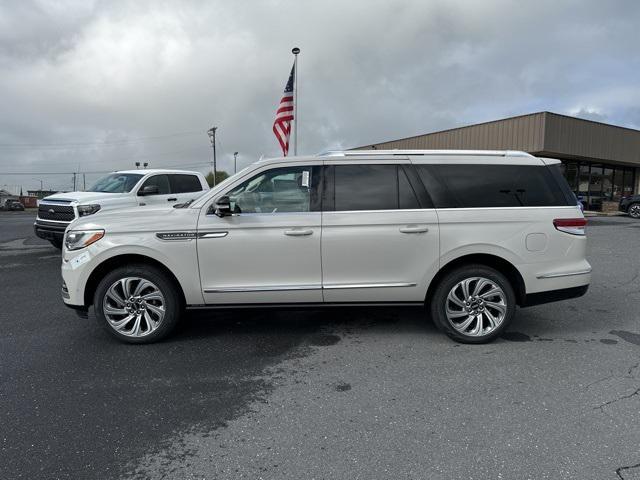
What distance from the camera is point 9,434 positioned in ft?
9.79

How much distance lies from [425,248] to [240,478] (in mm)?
2745

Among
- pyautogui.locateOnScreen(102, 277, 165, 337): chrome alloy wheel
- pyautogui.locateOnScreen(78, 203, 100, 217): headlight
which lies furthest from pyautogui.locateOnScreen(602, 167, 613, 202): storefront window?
pyautogui.locateOnScreen(102, 277, 165, 337): chrome alloy wheel

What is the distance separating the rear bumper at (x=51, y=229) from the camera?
9.70 m

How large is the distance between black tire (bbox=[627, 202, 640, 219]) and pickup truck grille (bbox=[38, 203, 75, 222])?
24.8m

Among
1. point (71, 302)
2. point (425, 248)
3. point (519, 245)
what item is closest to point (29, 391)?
point (71, 302)

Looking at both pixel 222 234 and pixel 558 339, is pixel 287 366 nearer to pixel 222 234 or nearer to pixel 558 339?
pixel 222 234

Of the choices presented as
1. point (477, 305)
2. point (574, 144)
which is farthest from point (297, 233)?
point (574, 144)

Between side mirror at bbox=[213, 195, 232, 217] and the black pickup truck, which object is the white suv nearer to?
side mirror at bbox=[213, 195, 232, 217]

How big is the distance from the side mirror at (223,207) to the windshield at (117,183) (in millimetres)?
6901

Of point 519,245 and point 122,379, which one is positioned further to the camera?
point 519,245

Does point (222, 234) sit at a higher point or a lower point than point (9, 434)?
higher

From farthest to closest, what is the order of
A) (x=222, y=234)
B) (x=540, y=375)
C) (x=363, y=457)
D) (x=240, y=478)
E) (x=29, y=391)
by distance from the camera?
(x=222, y=234) → (x=540, y=375) → (x=29, y=391) → (x=363, y=457) → (x=240, y=478)

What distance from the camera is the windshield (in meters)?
10.5

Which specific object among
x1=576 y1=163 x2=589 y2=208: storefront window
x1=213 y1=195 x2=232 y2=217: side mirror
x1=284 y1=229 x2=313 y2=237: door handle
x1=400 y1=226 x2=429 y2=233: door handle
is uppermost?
x1=576 y1=163 x2=589 y2=208: storefront window
